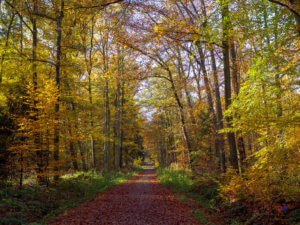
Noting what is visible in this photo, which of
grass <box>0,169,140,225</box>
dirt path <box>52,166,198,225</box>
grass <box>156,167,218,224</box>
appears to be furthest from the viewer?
grass <box>156,167,218,224</box>

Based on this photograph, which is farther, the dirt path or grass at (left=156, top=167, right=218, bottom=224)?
grass at (left=156, top=167, right=218, bottom=224)

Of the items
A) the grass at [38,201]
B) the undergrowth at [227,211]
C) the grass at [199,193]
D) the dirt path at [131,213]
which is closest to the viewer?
the undergrowth at [227,211]

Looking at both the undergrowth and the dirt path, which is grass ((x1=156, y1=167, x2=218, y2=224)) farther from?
the dirt path

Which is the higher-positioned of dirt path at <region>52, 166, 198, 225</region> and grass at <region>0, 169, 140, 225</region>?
grass at <region>0, 169, 140, 225</region>

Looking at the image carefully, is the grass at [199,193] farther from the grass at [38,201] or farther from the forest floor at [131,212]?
the grass at [38,201]

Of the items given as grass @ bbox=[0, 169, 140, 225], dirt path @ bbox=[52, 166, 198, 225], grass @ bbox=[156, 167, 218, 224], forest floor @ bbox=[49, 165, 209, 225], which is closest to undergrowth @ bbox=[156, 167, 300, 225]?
grass @ bbox=[156, 167, 218, 224]

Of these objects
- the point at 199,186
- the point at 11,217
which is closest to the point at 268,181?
the point at 199,186

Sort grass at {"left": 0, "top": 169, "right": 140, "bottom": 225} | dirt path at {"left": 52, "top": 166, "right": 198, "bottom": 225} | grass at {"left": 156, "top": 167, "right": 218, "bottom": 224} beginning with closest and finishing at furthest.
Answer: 1. grass at {"left": 0, "top": 169, "right": 140, "bottom": 225}
2. dirt path at {"left": 52, "top": 166, "right": 198, "bottom": 225}
3. grass at {"left": 156, "top": 167, "right": 218, "bottom": 224}

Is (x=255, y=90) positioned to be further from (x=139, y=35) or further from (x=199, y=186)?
(x=139, y=35)

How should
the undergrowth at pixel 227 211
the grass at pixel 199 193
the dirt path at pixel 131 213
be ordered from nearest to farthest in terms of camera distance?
the undergrowth at pixel 227 211, the dirt path at pixel 131 213, the grass at pixel 199 193

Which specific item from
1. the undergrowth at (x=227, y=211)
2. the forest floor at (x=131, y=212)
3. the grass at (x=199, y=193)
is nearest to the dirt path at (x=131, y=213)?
the forest floor at (x=131, y=212)

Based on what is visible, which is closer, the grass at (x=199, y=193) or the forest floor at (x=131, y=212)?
the forest floor at (x=131, y=212)

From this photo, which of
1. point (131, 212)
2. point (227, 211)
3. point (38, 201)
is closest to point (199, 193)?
point (227, 211)

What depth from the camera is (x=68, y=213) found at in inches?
250
